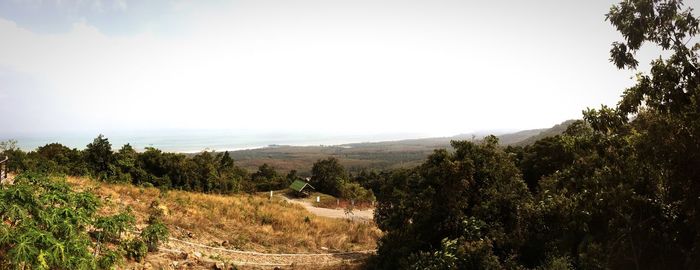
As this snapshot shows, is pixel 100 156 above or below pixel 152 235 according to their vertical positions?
above

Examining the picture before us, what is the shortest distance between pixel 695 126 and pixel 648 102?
110 cm

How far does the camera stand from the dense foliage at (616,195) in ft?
21.8

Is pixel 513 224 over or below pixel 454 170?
below

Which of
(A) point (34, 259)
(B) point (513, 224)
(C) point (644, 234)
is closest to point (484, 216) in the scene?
(B) point (513, 224)

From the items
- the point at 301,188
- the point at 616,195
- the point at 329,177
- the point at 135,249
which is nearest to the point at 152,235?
the point at 135,249

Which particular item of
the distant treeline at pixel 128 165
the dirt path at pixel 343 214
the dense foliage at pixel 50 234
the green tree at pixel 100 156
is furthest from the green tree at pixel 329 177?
the dense foliage at pixel 50 234

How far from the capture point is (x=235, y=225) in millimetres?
17859

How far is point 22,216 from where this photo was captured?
690 cm

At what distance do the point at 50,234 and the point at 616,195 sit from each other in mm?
10388

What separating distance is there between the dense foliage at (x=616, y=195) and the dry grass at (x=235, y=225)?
5914 mm

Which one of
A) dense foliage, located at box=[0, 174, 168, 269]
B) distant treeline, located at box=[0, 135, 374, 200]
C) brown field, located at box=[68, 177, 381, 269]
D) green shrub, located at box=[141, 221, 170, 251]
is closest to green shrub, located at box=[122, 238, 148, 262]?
dense foliage, located at box=[0, 174, 168, 269]

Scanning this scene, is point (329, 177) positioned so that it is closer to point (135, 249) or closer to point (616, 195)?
point (135, 249)

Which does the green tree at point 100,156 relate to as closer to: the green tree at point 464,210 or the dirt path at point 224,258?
the dirt path at point 224,258

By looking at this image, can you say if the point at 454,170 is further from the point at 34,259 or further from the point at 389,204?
the point at 34,259
